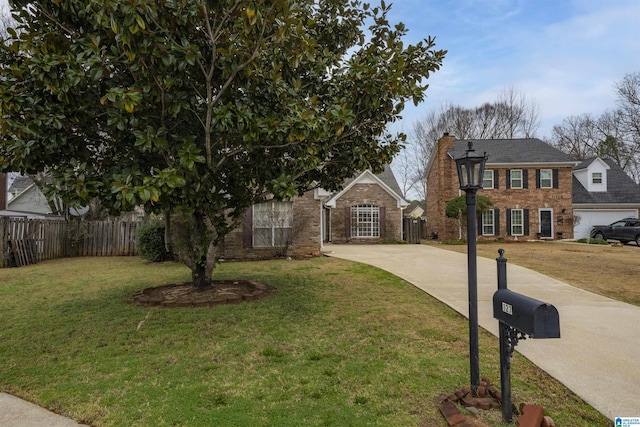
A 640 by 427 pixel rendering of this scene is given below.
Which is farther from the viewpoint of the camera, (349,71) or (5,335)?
(349,71)

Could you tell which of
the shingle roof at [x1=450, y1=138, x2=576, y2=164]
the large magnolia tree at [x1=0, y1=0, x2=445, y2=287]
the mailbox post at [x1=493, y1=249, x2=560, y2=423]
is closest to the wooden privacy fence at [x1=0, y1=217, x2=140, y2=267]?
the large magnolia tree at [x1=0, y1=0, x2=445, y2=287]

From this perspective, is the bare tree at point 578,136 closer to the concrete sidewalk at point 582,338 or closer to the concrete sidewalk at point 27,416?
the concrete sidewalk at point 582,338

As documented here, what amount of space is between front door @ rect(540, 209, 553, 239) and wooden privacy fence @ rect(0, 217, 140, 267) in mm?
21305

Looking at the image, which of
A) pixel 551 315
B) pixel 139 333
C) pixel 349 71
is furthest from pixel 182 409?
pixel 349 71

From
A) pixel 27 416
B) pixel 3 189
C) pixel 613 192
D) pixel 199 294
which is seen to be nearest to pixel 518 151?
pixel 613 192

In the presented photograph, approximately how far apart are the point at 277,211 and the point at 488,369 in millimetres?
9829

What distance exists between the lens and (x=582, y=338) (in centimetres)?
441

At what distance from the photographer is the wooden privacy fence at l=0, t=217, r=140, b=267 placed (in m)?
11.2

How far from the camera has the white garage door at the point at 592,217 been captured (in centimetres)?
2298

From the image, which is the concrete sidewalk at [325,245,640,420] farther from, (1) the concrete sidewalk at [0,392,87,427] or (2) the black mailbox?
(1) the concrete sidewalk at [0,392,87,427]

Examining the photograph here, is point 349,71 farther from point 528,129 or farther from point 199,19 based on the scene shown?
point 528,129

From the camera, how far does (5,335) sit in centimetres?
466

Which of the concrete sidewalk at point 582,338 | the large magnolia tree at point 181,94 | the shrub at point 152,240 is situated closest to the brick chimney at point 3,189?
the shrub at point 152,240

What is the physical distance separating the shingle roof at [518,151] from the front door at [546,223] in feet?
9.67
